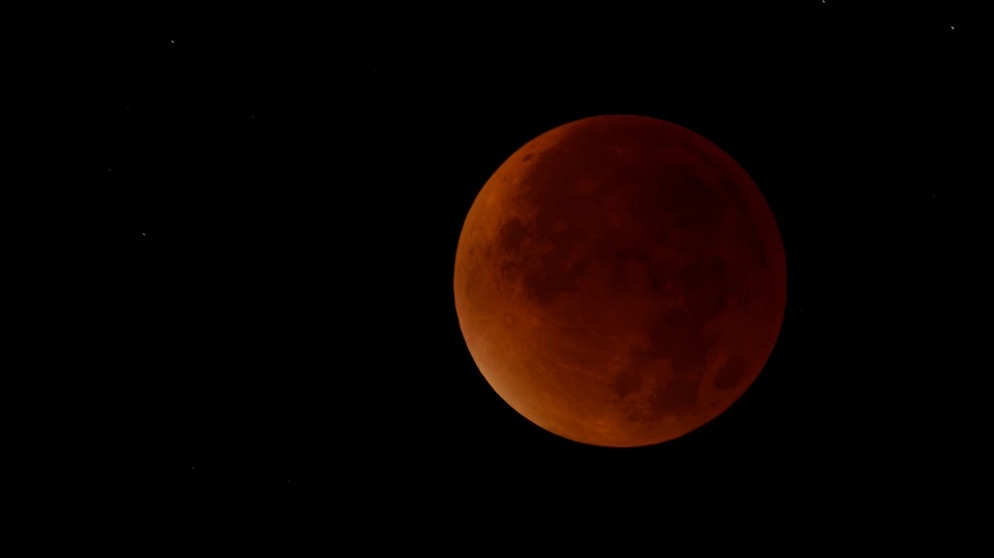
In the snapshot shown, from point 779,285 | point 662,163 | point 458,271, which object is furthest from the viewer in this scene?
point 458,271

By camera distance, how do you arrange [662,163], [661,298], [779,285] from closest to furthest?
[661,298] < [662,163] < [779,285]

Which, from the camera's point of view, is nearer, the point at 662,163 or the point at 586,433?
the point at 662,163

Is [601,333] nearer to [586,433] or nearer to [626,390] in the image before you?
[626,390]

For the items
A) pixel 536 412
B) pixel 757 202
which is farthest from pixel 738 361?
pixel 536 412

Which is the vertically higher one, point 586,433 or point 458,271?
point 458,271

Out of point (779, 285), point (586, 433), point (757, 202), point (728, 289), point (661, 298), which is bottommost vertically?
point (586, 433)

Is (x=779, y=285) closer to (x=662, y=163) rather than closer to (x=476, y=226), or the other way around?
(x=662, y=163)
